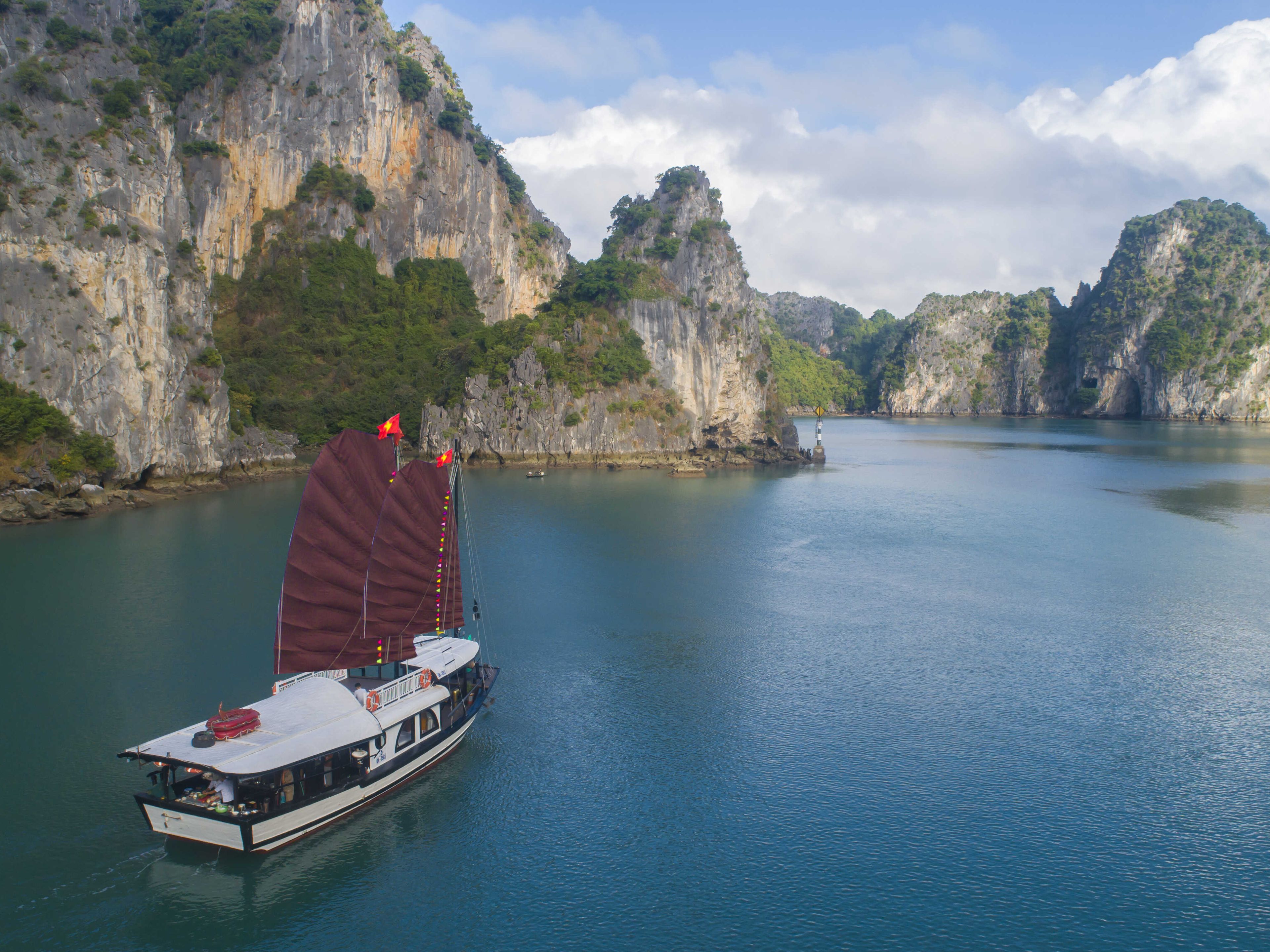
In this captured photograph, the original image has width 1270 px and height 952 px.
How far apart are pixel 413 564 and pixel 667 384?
185 feet

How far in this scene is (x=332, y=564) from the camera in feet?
59.7

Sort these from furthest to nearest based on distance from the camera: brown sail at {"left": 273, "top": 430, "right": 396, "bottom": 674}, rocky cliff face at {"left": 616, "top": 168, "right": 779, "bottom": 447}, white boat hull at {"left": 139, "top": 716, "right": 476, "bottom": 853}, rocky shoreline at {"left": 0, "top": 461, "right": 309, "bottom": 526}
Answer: rocky cliff face at {"left": 616, "top": 168, "right": 779, "bottom": 447}, rocky shoreline at {"left": 0, "top": 461, "right": 309, "bottom": 526}, brown sail at {"left": 273, "top": 430, "right": 396, "bottom": 674}, white boat hull at {"left": 139, "top": 716, "right": 476, "bottom": 853}

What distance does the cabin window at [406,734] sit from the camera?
56.9 feet

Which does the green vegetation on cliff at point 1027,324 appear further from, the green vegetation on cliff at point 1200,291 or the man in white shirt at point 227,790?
the man in white shirt at point 227,790

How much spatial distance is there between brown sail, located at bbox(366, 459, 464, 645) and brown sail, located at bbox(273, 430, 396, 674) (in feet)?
0.99

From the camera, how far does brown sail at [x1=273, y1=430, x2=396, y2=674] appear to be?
693 inches

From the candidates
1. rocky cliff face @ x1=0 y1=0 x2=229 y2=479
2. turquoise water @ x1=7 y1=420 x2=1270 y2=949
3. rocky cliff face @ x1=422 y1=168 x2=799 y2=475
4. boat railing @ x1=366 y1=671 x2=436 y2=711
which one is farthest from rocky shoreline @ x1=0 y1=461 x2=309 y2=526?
boat railing @ x1=366 y1=671 x2=436 y2=711

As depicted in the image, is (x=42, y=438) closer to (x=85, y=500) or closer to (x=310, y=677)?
(x=85, y=500)

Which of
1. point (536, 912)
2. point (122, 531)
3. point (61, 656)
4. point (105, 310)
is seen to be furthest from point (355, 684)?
point (105, 310)

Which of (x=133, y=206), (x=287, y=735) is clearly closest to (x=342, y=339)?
(x=133, y=206)

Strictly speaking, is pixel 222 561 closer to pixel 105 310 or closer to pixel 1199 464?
pixel 105 310

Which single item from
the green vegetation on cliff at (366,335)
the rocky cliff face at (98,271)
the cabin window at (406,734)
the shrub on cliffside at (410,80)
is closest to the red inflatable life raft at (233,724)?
the cabin window at (406,734)

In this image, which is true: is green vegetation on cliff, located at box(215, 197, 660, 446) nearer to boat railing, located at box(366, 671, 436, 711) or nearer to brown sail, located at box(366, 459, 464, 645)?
brown sail, located at box(366, 459, 464, 645)

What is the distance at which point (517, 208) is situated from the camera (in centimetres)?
10206
